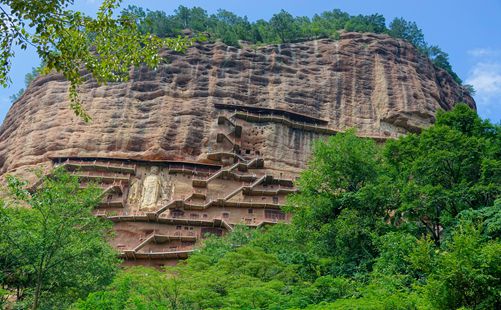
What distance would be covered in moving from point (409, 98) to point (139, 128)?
1912 cm

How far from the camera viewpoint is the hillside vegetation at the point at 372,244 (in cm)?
1170

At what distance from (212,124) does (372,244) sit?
22.2m

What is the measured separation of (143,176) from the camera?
36438mm

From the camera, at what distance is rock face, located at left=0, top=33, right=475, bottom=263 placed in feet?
112

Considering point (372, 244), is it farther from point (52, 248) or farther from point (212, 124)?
point (212, 124)

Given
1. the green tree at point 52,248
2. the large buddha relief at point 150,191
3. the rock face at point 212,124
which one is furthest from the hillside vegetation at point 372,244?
the large buddha relief at point 150,191

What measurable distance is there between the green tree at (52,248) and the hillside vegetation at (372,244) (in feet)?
3.62

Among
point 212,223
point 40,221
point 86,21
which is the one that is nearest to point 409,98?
point 212,223

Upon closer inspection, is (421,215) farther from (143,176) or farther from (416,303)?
(143,176)

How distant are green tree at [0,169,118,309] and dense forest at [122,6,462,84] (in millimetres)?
31858

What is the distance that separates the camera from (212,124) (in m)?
39.7

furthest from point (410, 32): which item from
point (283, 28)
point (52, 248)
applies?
point (52, 248)

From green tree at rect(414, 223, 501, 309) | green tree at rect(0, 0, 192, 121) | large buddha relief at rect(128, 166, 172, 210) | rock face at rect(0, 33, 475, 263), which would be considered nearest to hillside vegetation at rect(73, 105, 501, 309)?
green tree at rect(414, 223, 501, 309)

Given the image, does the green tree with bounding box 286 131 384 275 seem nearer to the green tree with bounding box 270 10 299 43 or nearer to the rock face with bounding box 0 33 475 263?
the rock face with bounding box 0 33 475 263
